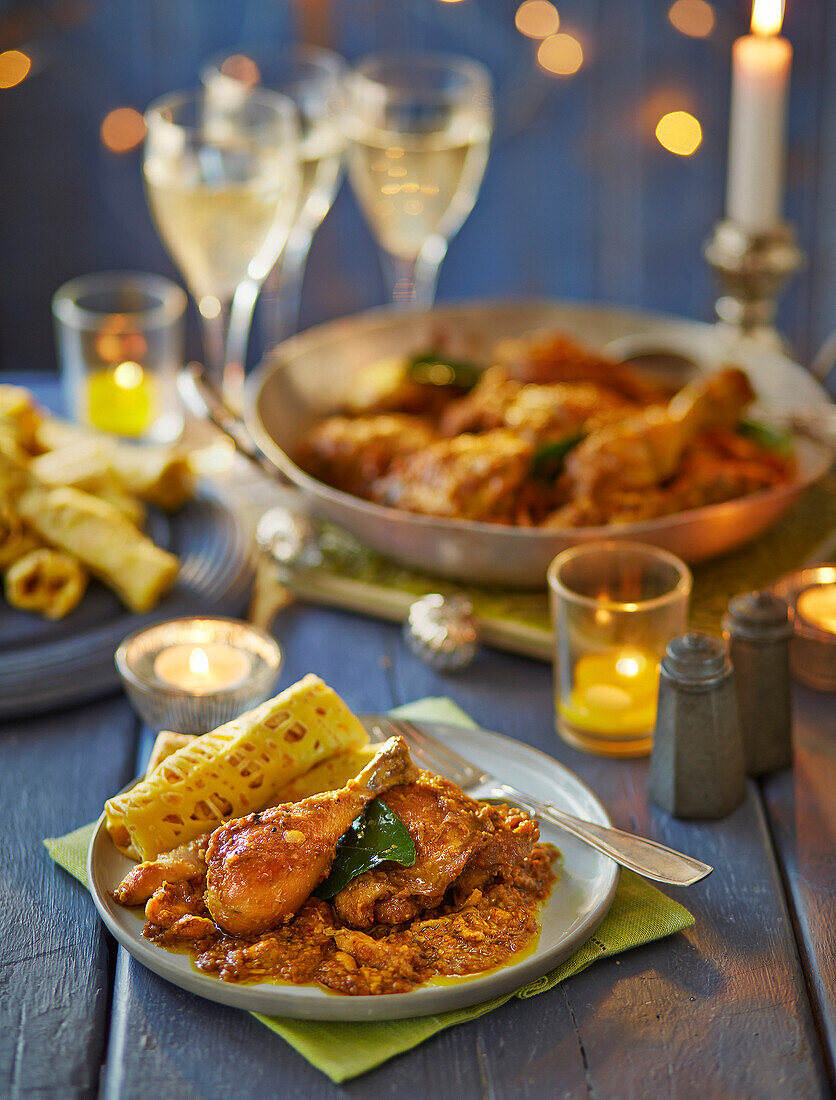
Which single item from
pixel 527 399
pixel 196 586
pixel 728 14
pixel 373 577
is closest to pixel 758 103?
pixel 527 399

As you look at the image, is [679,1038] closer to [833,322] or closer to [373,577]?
[373,577]

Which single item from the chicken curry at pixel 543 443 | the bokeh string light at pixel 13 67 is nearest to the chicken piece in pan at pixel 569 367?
the chicken curry at pixel 543 443

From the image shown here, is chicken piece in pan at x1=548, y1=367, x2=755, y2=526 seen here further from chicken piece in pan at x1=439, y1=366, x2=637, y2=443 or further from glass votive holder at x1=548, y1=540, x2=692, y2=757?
glass votive holder at x1=548, y1=540, x2=692, y2=757

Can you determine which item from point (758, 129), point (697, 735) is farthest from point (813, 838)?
point (758, 129)

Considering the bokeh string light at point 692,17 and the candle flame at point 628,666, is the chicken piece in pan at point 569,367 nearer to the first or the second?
the candle flame at point 628,666

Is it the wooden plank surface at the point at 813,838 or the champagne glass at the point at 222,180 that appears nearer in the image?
→ the wooden plank surface at the point at 813,838

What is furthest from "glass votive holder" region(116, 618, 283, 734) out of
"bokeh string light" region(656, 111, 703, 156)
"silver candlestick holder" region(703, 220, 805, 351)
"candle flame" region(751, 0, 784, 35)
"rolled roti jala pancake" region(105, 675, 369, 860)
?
"bokeh string light" region(656, 111, 703, 156)
